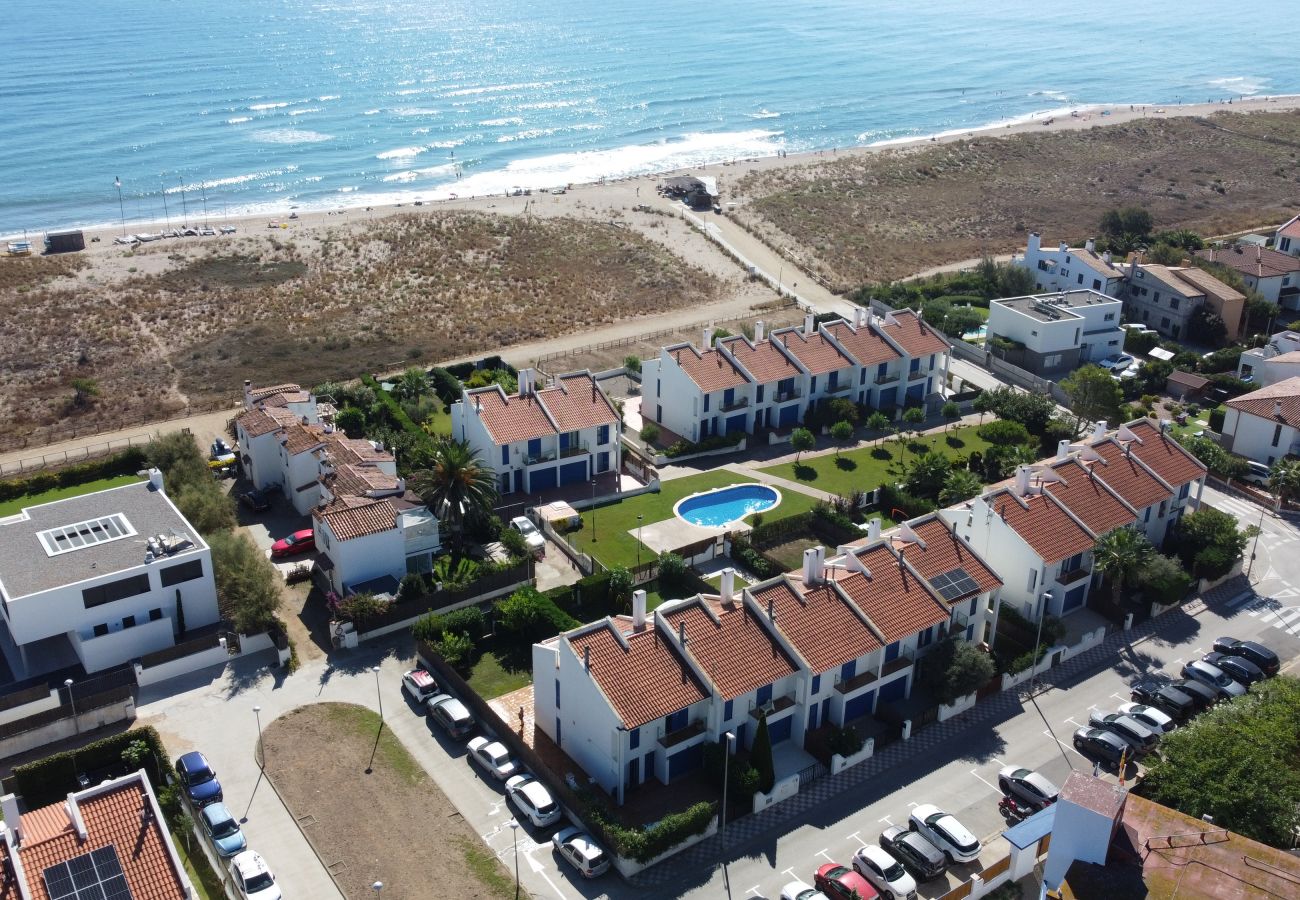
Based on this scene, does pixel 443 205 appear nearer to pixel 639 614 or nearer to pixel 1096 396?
pixel 1096 396

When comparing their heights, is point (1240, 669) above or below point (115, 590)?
below

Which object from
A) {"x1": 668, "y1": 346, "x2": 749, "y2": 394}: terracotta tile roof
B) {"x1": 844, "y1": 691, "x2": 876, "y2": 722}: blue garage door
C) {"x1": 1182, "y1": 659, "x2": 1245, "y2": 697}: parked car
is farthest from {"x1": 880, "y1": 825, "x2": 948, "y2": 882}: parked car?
{"x1": 668, "y1": 346, "x2": 749, "y2": 394}: terracotta tile roof

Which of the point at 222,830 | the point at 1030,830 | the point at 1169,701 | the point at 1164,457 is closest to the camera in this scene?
the point at 1030,830

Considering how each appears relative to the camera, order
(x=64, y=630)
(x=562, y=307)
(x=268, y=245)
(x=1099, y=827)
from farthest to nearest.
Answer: (x=268, y=245)
(x=562, y=307)
(x=64, y=630)
(x=1099, y=827)

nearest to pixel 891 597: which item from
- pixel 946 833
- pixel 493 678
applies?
pixel 946 833

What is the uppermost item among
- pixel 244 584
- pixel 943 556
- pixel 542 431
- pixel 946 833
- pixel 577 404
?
pixel 577 404

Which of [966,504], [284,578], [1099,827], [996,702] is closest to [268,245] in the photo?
[284,578]

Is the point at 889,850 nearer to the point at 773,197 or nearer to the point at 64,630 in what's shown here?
the point at 64,630
